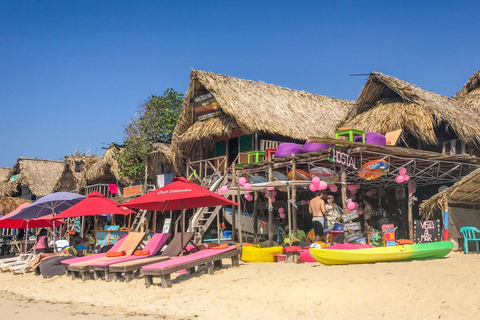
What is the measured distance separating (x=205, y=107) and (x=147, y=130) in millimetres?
4736

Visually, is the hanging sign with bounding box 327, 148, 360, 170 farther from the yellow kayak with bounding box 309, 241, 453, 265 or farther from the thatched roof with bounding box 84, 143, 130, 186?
the thatched roof with bounding box 84, 143, 130, 186

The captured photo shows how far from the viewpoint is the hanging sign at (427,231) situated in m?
11.2

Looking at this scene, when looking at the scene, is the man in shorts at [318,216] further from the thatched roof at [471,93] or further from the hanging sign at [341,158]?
the thatched roof at [471,93]

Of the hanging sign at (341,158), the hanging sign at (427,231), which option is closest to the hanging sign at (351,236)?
the hanging sign at (341,158)

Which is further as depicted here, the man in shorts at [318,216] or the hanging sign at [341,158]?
the man in shorts at [318,216]

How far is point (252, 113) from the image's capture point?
14.9m

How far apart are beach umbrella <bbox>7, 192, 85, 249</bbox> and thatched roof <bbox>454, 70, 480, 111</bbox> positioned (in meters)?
11.9

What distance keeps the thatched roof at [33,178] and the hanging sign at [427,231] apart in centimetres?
1993

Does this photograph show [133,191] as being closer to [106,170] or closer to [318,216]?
[106,170]

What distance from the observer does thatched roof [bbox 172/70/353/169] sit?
14898 millimetres

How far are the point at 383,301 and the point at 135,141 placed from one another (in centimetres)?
1546

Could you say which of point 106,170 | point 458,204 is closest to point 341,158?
point 458,204

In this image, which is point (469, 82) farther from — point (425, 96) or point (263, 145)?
point (263, 145)

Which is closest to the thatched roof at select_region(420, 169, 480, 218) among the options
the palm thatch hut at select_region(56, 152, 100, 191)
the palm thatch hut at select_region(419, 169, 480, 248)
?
the palm thatch hut at select_region(419, 169, 480, 248)
